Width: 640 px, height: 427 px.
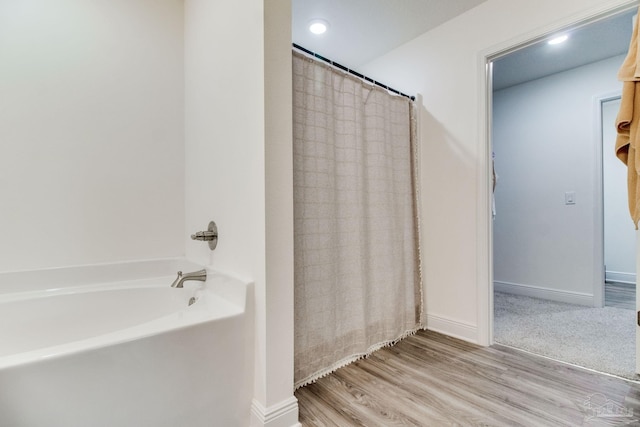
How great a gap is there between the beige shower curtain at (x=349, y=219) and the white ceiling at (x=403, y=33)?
592 millimetres

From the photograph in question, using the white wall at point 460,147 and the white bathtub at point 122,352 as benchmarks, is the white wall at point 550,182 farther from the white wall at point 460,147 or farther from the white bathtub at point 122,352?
the white bathtub at point 122,352

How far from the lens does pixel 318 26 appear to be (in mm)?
2316

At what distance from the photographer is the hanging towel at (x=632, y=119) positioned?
1.46m

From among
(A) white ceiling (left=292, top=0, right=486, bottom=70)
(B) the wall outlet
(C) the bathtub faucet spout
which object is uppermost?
(A) white ceiling (left=292, top=0, right=486, bottom=70)

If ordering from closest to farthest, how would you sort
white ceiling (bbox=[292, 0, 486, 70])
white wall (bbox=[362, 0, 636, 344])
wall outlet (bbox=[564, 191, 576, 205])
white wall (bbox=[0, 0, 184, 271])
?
white wall (bbox=[0, 0, 184, 271])
white wall (bbox=[362, 0, 636, 344])
white ceiling (bbox=[292, 0, 486, 70])
wall outlet (bbox=[564, 191, 576, 205])

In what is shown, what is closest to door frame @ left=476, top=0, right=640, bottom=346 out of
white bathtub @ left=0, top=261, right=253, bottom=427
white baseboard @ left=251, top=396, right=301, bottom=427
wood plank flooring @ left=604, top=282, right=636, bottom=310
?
white baseboard @ left=251, top=396, right=301, bottom=427

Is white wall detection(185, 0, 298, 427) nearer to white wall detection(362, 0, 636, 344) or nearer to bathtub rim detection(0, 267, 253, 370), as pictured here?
bathtub rim detection(0, 267, 253, 370)

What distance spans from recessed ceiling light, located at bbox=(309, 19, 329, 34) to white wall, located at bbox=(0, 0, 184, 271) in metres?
0.92

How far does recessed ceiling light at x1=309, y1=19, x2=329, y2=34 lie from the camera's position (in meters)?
2.26

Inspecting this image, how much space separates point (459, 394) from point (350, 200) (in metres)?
1.14

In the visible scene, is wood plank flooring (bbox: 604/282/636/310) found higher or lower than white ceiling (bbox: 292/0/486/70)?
lower

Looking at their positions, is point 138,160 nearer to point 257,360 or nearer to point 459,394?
point 257,360

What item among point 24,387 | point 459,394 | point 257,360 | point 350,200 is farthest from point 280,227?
point 459,394

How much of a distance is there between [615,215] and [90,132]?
5546mm
